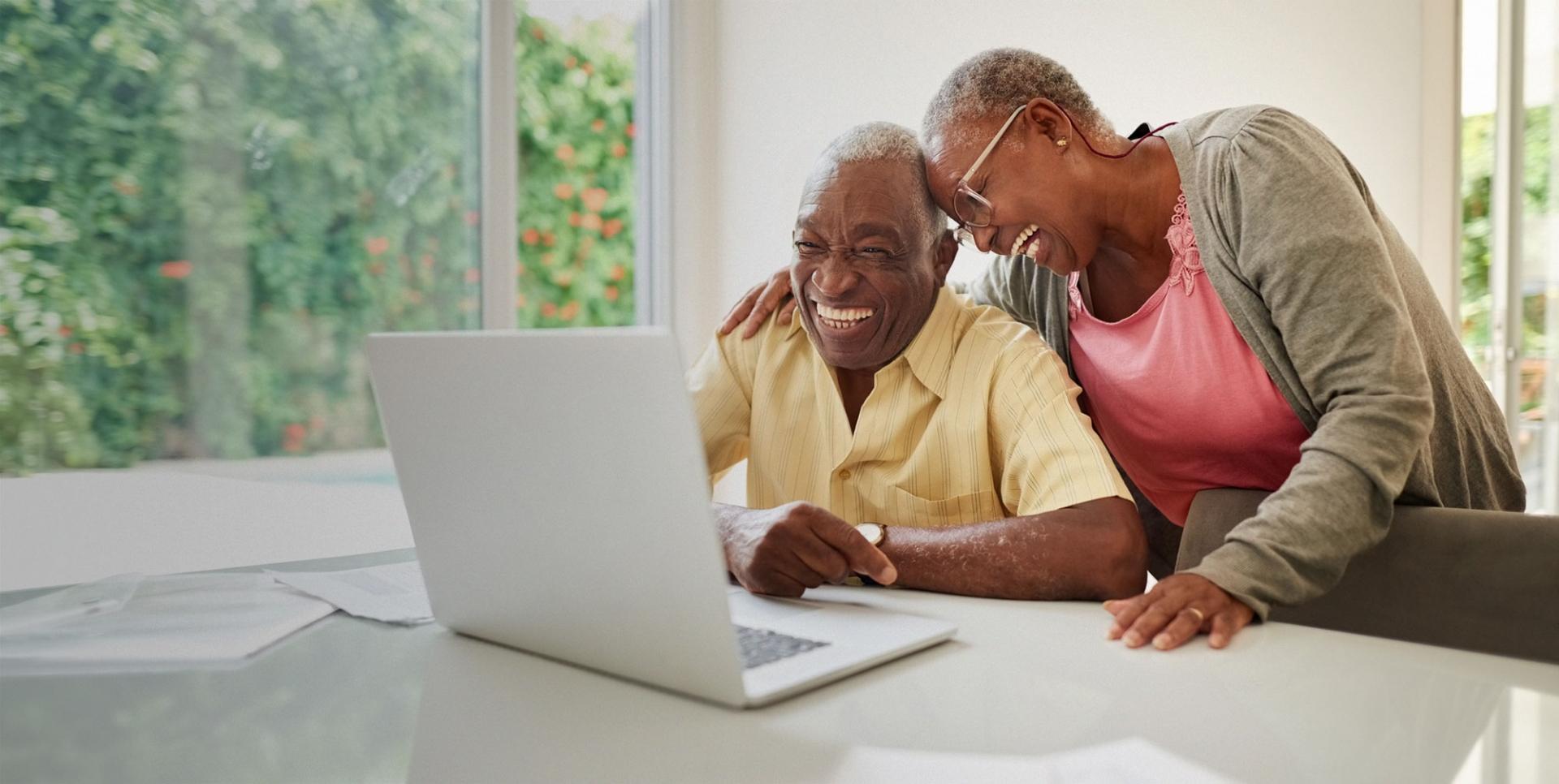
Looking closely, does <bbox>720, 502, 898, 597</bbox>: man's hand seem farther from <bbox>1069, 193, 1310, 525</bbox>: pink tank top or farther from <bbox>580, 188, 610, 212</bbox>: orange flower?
<bbox>580, 188, 610, 212</bbox>: orange flower

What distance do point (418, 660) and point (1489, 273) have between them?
253 centimetres

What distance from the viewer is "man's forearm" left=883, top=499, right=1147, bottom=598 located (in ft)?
4.13

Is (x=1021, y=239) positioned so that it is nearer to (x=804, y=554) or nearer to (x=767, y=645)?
(x=804, y=554)

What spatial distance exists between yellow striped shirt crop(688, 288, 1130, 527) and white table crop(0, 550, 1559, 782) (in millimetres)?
495

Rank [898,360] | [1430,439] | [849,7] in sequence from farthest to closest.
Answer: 1. [849,7]
2. [898,360]
3. [1430,439]

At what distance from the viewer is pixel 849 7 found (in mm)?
3273

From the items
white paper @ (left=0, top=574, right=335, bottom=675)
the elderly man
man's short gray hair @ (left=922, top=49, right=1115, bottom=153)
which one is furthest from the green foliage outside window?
white paper @ (left=0, top=574, right=335, bottom=675)

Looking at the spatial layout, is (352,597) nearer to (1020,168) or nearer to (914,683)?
(914,683)

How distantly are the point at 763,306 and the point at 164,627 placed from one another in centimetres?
96

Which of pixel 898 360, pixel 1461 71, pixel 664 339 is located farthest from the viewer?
pixel 1461 71

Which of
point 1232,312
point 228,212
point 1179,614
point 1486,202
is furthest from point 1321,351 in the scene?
point 228,212

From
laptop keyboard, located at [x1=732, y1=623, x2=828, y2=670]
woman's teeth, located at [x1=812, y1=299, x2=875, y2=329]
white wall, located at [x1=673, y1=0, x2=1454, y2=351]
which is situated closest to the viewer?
laptop keyboard, located at [x1=732, y1=623, x2=828, y2=670]

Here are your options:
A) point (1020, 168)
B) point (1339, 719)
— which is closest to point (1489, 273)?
point (1020, 168)

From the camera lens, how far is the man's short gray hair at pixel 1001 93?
5.11 feet
